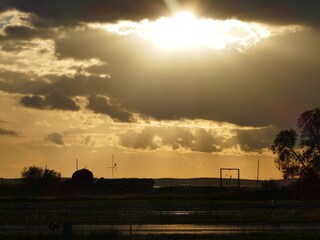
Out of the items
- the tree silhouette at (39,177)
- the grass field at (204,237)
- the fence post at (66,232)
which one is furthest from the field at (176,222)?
the tree silhouette at (39,177)

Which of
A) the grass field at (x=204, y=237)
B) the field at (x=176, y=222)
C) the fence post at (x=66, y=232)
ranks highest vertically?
the fence post at (x=66, y=232)

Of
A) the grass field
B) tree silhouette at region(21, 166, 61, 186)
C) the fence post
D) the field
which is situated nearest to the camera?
the fence post

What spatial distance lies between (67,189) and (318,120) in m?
42.7

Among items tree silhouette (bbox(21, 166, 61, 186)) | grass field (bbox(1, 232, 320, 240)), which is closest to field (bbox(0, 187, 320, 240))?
grass field (bbox(1, 232, 320, 240))

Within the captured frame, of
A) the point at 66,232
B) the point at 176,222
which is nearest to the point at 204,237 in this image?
the point at 176,222

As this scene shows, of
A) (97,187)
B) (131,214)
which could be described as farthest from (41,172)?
(131,214)

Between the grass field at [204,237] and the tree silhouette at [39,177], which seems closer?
the grass field at [204,237]

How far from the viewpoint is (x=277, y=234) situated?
31.2 m

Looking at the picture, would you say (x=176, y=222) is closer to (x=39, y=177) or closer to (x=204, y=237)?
(x=204, y=237)

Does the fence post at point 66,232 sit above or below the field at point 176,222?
above

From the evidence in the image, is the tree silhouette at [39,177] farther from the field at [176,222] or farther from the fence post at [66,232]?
the fence post at [66,232]

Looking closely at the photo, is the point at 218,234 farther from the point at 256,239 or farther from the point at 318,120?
the point at 318,120

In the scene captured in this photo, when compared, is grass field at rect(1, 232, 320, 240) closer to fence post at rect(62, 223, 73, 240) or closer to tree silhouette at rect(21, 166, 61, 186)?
fence post at rect(62, 223, 73, 240)

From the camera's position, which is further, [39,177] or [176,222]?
[39,177]
